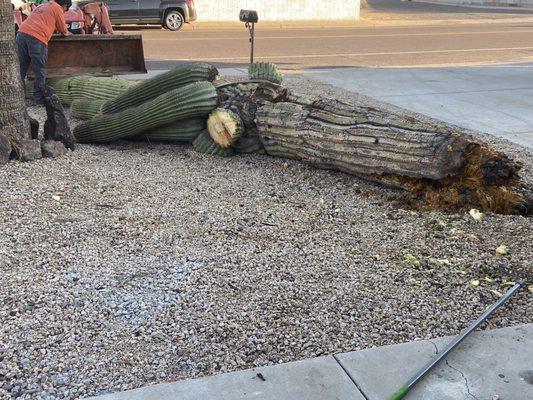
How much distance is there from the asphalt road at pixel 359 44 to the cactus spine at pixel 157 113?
6.38 metres

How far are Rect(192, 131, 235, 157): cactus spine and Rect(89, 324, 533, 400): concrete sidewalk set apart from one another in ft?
12.3

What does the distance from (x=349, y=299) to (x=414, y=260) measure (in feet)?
2.31

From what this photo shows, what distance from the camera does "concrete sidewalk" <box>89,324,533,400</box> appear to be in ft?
9.53

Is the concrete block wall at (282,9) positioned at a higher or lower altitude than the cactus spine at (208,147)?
higher

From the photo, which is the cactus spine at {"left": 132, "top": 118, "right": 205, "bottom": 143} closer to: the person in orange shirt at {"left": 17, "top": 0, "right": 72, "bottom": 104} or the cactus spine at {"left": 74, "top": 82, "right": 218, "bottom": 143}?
the cactus spine at {"left": 74, "top": 82, "right": 218, "bottom": 143}

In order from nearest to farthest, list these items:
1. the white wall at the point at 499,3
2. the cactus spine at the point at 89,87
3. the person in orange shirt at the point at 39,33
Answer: the cactus spine at the point at 89,87, the person in orange shirt at the point at 39,33, the white wall at the point at 499,3

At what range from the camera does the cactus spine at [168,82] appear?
6.78m

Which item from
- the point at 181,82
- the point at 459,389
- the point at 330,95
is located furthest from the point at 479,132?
the point at 459,389

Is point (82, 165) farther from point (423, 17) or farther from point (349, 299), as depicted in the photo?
point (423, 17)

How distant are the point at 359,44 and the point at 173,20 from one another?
654cm

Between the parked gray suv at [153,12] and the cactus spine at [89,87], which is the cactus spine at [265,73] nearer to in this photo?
the cactus spine at [89,87]

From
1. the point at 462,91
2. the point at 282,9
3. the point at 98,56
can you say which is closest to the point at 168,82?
the point at 98,56

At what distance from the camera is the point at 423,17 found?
28047 millimetres

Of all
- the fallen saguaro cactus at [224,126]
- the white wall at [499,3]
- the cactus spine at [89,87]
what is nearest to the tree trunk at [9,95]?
the fallen saguaro cactus at [224,126]
